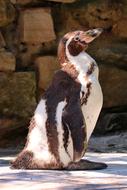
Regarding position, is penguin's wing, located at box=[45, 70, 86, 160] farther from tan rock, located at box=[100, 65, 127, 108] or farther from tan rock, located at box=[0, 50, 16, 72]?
tan rock, located at box=[100, 65, 127, 108]

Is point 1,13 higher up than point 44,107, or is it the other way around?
point 44,107

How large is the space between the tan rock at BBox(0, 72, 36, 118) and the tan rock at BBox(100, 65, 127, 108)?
89cm

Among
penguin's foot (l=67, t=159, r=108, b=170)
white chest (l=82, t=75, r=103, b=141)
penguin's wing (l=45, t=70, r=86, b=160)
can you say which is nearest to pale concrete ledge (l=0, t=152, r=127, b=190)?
penguin's foot (l=67, t=159, r=108, b=170)

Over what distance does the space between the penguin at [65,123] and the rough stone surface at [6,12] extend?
2.65 metres

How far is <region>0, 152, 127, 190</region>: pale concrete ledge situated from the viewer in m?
3.15

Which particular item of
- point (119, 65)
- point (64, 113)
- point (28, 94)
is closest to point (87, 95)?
point (64, 113)

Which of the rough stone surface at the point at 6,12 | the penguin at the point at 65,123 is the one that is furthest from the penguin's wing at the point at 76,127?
the rough stone surface at the point at 6,12

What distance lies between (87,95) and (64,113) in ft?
0.58

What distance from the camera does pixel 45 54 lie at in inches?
264

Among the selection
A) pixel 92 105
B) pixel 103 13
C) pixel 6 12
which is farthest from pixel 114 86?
pixel 92 105

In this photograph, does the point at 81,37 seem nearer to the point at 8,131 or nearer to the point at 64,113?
the point at 64,113

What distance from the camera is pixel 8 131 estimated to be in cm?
664

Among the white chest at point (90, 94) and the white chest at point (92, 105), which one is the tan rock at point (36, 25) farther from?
the white chest at point (92, 105)

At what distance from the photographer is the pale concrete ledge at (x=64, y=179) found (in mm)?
3154
